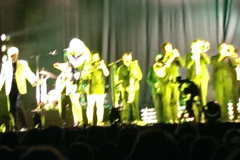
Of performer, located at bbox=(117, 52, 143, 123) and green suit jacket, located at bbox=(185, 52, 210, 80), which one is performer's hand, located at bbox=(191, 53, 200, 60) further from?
performer, located at bbox=(117, 52, 143, 123)

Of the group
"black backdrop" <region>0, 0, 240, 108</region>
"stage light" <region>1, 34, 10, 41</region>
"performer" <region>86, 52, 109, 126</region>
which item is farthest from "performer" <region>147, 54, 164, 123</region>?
"stage light" <region>1, 34, 10, 41</region>

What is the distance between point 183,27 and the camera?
10.4m

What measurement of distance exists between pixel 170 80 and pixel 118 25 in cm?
374

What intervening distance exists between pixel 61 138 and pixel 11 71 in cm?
366

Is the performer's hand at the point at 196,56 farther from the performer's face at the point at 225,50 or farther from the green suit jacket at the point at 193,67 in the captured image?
the performer's face at the point at 225,50

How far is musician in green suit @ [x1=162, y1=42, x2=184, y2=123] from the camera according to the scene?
7328 mm

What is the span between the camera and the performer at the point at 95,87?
773 cm

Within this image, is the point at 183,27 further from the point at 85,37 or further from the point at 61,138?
the point at 61,138

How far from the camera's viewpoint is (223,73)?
23.2 feet

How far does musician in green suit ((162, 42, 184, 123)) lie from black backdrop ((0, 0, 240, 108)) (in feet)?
9.01

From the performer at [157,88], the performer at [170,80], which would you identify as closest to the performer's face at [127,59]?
the performer at [157,88]

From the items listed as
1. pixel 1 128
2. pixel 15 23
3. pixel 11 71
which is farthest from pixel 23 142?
pixel 15 23

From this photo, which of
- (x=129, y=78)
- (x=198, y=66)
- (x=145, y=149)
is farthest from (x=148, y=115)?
(x=145, y=149)

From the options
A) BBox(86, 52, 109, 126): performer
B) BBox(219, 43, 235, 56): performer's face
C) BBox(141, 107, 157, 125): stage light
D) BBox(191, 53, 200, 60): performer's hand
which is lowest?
BBox(141, 107, 157, 125): stage light
